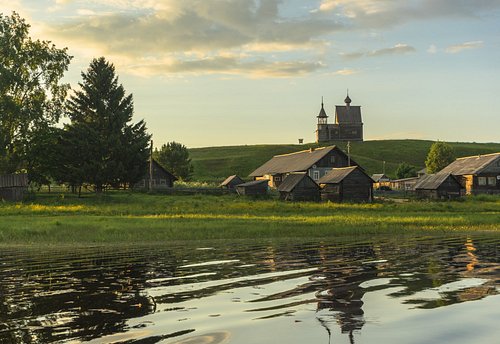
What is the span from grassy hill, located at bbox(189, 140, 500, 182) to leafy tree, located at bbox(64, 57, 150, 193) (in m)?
75.3

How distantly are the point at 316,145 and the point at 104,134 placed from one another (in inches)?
4316

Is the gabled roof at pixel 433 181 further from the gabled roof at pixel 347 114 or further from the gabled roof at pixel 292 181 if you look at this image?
the gabled roof at pixel 347 114

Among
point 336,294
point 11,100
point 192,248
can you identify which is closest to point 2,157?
point 11,100

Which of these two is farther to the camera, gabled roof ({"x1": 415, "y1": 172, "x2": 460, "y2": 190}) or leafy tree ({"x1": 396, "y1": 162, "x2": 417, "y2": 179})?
leafy tree ({"x1": 396, "y1": 162, "x2": 417, "y2": 179})

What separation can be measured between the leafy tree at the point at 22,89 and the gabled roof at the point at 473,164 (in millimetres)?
60932

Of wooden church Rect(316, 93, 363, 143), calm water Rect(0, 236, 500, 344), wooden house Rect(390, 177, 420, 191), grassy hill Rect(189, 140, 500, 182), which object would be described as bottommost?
calm water Rect(0, 236, 500, 344)

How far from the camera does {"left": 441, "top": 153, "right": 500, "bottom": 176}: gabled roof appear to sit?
8638 centimetres

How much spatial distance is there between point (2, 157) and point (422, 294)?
55867 mm

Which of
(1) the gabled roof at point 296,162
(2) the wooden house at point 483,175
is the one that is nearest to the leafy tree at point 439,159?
(2) the wooden house at point 483,175

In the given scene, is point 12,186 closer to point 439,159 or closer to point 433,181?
point 433,181

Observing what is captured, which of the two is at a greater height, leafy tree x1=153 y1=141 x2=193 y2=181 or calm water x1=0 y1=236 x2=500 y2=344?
leafy tree x1=153 y1=141 x2=193 y2=181

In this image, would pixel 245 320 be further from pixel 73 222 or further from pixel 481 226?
pixel 481 226

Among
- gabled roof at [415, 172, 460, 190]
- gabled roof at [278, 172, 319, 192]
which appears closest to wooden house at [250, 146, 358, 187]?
gabled roof at [278, 172, 319, 192]

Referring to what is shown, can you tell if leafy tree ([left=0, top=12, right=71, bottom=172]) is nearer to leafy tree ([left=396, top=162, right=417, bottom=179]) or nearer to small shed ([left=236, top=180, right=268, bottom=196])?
small shed ([left=236, top=180, right=268, bottom=196])
